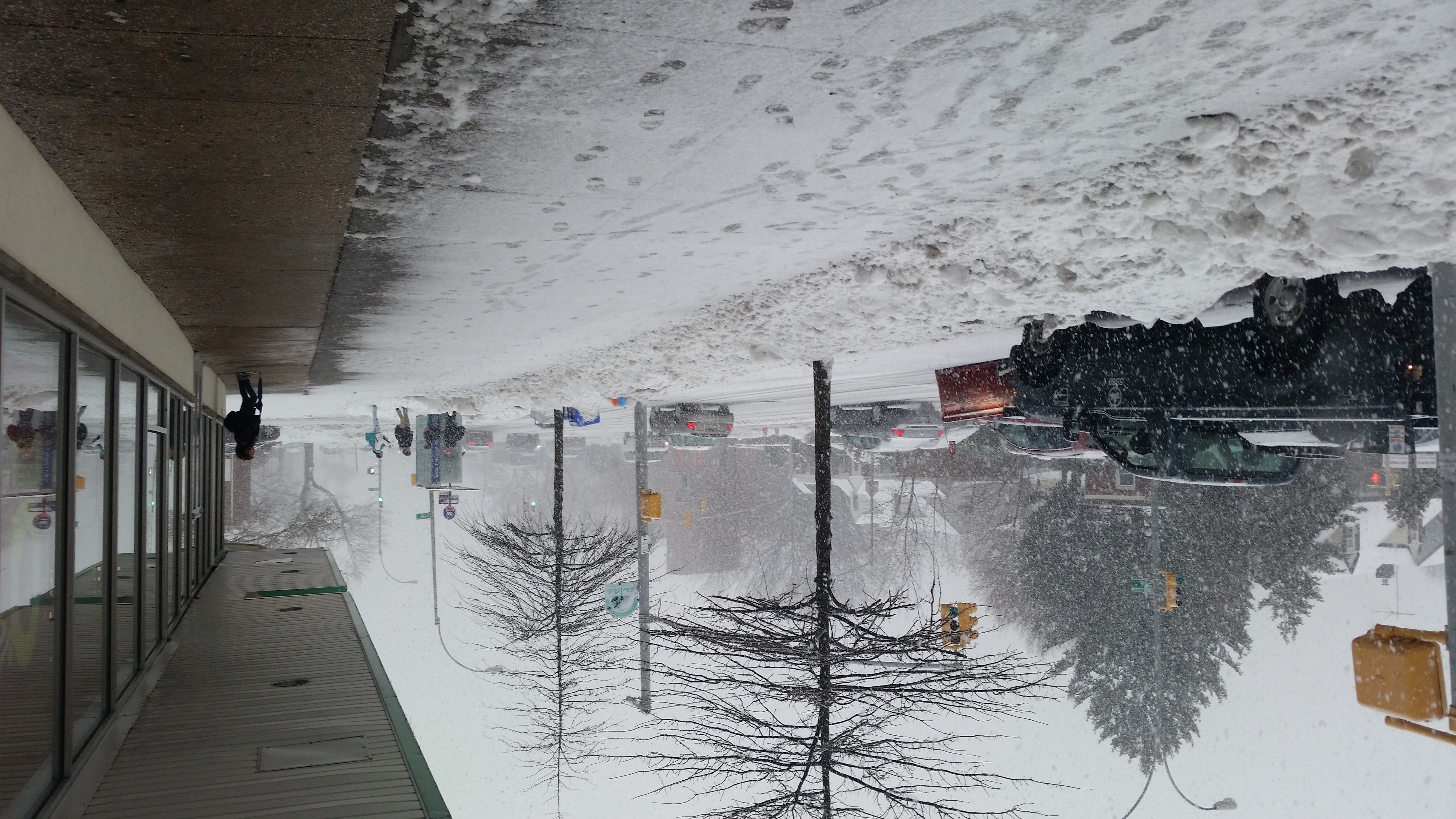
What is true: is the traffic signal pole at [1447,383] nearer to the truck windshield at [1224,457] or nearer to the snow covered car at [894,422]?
the truck windshield at [1224,457]

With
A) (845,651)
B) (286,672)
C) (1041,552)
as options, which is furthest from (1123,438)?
(1041,552)

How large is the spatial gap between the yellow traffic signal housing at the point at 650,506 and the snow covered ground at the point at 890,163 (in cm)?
591

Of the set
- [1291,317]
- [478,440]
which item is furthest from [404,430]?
[1291,317]

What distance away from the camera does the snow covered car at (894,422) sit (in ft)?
51.3

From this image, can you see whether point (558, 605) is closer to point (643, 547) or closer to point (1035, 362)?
point (643, 547)

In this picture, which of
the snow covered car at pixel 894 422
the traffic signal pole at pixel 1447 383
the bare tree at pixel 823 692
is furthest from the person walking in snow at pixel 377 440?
the traffic signal pole at pixel 1447 383

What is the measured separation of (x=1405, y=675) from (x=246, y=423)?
38.1 ft

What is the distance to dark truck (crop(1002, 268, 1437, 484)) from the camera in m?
5.59

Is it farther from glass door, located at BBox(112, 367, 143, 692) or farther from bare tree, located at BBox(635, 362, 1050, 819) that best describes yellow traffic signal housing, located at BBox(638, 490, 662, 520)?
glass door, located at BBox(112, 367, 143, 692)

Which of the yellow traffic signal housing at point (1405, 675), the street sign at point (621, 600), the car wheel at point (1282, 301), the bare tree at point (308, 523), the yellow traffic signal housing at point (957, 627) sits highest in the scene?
the car wheel at point (1282, 301)

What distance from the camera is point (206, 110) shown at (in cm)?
283

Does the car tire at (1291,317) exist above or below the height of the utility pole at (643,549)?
above

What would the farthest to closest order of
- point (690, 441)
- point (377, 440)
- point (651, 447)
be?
point (651, 447)
point (377, 440)
point (690, 441)

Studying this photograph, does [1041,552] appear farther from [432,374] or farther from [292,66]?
[292,66]
